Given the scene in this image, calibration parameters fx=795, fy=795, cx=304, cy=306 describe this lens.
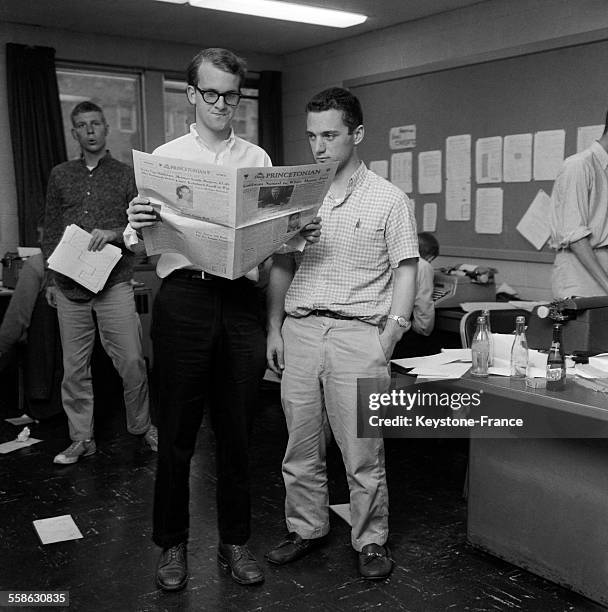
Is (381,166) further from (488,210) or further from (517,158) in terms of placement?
(517,158)

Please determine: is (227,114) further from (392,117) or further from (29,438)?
(392,117)

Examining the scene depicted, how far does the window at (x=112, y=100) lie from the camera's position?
21.2 feet

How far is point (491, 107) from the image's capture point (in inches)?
215

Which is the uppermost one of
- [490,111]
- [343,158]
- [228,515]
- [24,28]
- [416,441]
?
[24,28]

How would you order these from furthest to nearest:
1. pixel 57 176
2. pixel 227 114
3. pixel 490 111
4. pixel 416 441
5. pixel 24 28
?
pixel 24 28, pixel 490 111, pixel 416 441, pixel 57 176, pixel 227 114

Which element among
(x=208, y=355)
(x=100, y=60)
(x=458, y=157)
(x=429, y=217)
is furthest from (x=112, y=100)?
(x=208, y=355)

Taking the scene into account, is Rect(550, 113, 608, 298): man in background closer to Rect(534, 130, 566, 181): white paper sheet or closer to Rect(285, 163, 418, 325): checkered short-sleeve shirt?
Rect(285, 163, 418, 325): checkered short-sleeve shirt

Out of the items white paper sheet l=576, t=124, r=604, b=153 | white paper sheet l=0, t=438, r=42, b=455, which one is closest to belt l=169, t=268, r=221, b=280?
white paper sheet l=0, t=438, r=42, b=455

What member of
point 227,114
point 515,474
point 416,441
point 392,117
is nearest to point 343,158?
point 227,114

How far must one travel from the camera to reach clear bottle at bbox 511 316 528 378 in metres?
2.57

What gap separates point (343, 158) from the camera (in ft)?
8.52

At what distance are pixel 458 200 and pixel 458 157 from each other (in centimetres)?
31

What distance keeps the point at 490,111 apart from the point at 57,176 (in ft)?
10.0

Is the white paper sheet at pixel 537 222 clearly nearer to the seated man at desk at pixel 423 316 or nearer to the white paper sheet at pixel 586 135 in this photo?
the white paper sheet at pixel 586 135
